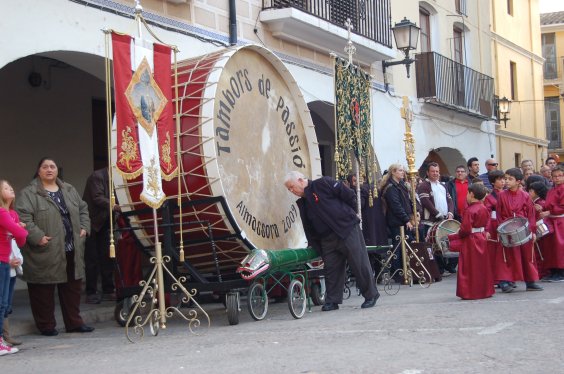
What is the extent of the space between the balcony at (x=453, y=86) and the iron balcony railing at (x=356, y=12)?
2.36 meters

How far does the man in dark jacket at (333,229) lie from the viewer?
10336 millimetres

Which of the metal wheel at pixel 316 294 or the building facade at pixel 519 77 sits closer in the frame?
the metal wheel at pixel 316 294

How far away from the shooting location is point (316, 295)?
11.2 meters

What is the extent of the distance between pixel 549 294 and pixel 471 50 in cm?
1503

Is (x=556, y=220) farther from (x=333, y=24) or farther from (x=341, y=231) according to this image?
(x=333, y=24)

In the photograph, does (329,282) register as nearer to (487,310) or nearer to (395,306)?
(395,306)

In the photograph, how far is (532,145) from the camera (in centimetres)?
3203

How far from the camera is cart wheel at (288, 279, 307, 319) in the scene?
9.62 metres

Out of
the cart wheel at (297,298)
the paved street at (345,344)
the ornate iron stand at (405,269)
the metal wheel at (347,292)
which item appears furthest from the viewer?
the ornate iron stand at (405,269)

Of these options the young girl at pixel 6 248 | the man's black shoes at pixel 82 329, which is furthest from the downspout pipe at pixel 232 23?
the young girl at pixel 6 248

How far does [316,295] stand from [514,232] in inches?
98.6

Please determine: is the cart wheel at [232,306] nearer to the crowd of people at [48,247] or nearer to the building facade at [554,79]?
the crowd of people at [48,247]

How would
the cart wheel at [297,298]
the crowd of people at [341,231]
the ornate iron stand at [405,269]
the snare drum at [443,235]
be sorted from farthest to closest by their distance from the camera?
1. the snare drum at [443,235]
2. the ornate iron stand at [405,269]
3. the cart wheel at [297,298]
4. the crowd of people at [341,231]

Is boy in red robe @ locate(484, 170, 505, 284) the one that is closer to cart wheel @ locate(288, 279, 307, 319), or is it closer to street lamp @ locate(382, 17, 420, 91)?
cart wheel @ locate(288, 279, 307, 319)
